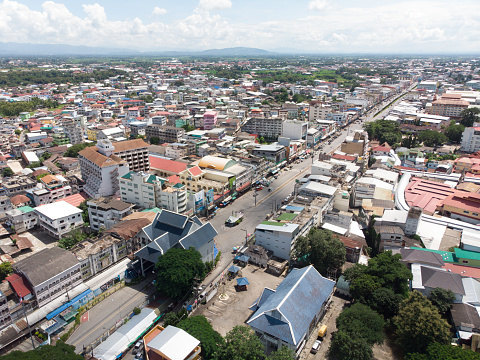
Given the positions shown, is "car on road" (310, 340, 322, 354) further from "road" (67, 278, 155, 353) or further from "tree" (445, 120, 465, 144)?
"tree" (445, 120, 465, 144)

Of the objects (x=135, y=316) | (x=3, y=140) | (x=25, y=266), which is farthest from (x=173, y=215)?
(x=3, y=140)

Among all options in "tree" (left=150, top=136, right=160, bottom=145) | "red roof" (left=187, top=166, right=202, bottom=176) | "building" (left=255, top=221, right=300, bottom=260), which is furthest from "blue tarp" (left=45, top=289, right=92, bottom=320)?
"tree" (left=150, top=136, right=160, bottom=145)

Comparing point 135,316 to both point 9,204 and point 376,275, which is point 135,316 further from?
point 9,204

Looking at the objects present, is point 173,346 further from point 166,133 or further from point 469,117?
point 469,117

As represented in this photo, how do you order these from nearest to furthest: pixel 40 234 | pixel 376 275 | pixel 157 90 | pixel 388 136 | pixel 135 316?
pixel 135 316
pixel 376 275
pixel 40 234
pixel 388 136
pixel 157 90

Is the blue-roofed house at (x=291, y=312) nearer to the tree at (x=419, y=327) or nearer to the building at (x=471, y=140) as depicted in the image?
the tree at (x=419, y=327)

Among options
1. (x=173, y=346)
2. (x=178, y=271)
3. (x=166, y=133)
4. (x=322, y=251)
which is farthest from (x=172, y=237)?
(x=166, y=133)

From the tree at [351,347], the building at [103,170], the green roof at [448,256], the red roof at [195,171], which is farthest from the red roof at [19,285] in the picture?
the green roof at [448,256]
